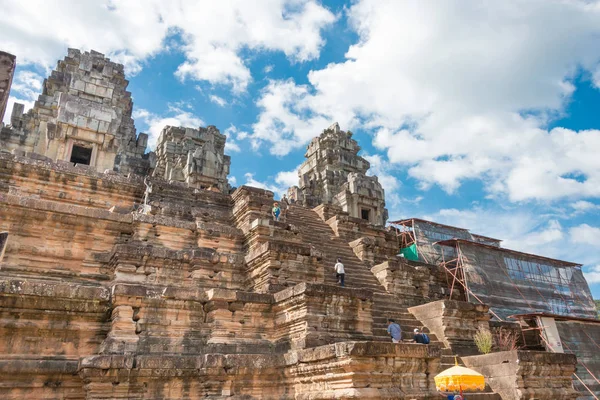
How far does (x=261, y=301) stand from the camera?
34.2 ft

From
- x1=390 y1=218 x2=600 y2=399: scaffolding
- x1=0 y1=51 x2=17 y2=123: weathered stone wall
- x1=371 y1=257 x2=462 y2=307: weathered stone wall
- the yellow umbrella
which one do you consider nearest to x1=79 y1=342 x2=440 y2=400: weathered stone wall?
the yellow umbrella

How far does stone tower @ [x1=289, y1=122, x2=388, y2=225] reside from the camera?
28.5m

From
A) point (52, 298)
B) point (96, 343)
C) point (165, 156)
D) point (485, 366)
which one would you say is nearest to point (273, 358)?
point (96, 343)

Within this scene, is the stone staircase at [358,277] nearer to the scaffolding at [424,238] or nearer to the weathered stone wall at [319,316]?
the weathered stone wall at [319,316]

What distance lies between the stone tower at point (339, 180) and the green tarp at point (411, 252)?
16.9ft

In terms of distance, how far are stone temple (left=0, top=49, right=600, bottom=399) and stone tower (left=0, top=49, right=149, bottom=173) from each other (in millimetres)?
154

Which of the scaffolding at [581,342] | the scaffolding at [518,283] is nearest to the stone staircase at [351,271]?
the scaffolding at [518,283]

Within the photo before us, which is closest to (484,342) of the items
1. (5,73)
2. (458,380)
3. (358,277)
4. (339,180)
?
(458,380)

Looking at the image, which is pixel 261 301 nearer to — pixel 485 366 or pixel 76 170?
pixel 485 366

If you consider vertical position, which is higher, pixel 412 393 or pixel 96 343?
pixel 96 343

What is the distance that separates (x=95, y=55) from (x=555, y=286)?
2966 centimetres

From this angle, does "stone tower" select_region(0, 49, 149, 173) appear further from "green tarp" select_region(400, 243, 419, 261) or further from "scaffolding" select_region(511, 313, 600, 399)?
"scaffolding" select_region(511, 313, 600, 399)

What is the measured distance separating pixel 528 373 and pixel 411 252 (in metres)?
12.7

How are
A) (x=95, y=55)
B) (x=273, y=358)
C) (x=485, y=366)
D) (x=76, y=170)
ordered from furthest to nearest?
1. (x=95, y=55)
2. (x=76, y=170)
3. (x=485, y=366)
4. (x=273, y=358)
